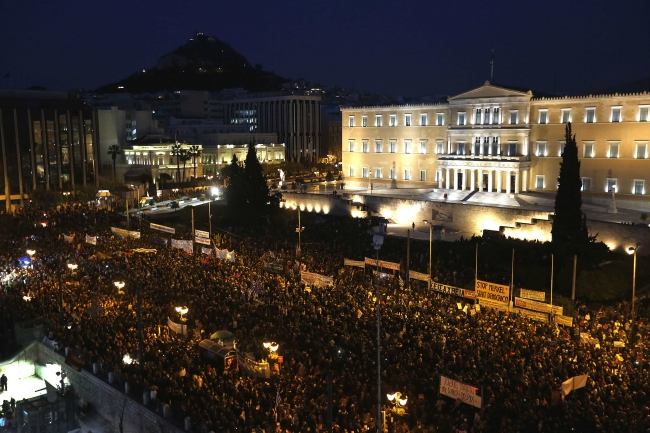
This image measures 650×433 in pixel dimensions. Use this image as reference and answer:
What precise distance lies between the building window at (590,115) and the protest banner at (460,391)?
36.1 meters

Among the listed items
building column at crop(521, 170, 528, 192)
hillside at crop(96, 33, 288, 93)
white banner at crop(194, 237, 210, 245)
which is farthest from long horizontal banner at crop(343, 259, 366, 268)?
hillside at crop(96, 33, 288, 93)

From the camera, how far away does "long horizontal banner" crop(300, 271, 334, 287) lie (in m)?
26.0

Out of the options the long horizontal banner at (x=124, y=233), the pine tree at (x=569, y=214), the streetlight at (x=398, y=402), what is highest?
the pine tree at (x=569, y=214)

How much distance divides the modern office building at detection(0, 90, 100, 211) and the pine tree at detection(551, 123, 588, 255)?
5163cm

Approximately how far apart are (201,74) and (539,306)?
141148 mm

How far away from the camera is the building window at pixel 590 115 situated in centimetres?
4534

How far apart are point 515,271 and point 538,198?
18.2 metres

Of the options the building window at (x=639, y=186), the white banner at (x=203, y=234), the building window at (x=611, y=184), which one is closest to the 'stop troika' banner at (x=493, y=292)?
the white banner at (x=203, y=234)

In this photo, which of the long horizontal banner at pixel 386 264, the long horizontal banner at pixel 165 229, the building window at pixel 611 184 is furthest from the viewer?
the building window at pixel 611 184

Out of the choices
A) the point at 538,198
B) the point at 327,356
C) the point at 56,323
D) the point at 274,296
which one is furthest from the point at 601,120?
the point at 56,323

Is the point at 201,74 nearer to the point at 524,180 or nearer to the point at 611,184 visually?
the point at 524,180

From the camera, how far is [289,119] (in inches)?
3772

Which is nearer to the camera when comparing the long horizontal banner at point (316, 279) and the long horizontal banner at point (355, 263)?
the long horizontal banner at point (316, 279)

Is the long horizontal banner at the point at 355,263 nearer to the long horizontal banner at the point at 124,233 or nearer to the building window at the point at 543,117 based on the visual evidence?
the long horizontal banner at the point at 124,233
